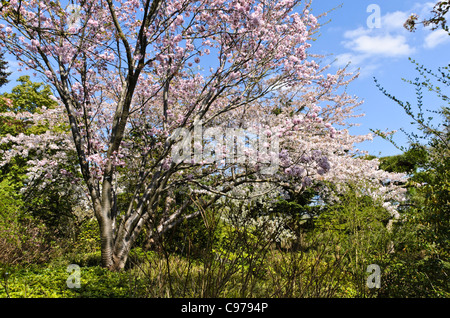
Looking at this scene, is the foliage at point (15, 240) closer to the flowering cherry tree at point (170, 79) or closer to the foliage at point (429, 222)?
the flowering cherry tree at point (170, 79)

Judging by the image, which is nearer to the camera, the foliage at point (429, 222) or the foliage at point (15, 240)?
the foliage at point (429, 222)

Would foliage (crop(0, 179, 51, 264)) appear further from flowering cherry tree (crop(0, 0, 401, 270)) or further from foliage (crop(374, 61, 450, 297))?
foliage (crop(374, 61, 450, 297))

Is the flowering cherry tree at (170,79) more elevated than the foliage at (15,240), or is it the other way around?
the flowering cherry tree at (170,79)

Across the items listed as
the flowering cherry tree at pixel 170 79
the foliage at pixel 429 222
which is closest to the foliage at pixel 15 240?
the flowering cherry tree at pixel 170 79

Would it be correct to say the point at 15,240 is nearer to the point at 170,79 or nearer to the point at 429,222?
the point at 170,79

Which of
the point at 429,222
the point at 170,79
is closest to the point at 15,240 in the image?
the point at 170,79

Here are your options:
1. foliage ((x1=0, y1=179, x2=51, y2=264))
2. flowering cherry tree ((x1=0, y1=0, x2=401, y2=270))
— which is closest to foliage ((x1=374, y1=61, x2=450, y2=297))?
flowering cherry tree ((x1=0, y1=0, x2=401, y2=270))

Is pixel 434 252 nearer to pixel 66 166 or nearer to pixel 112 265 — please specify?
pixel 112 265

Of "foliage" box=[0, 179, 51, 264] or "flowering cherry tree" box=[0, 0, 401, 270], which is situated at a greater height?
"flowering cherry tree" box=[0, 0, 401, 270]

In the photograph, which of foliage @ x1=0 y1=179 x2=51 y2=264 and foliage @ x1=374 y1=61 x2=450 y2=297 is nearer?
foliage @ x1=374 y1=61 x2=450 y2=297

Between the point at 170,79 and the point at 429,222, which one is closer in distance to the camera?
the point at 429,222

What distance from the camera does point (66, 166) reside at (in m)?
9.95
